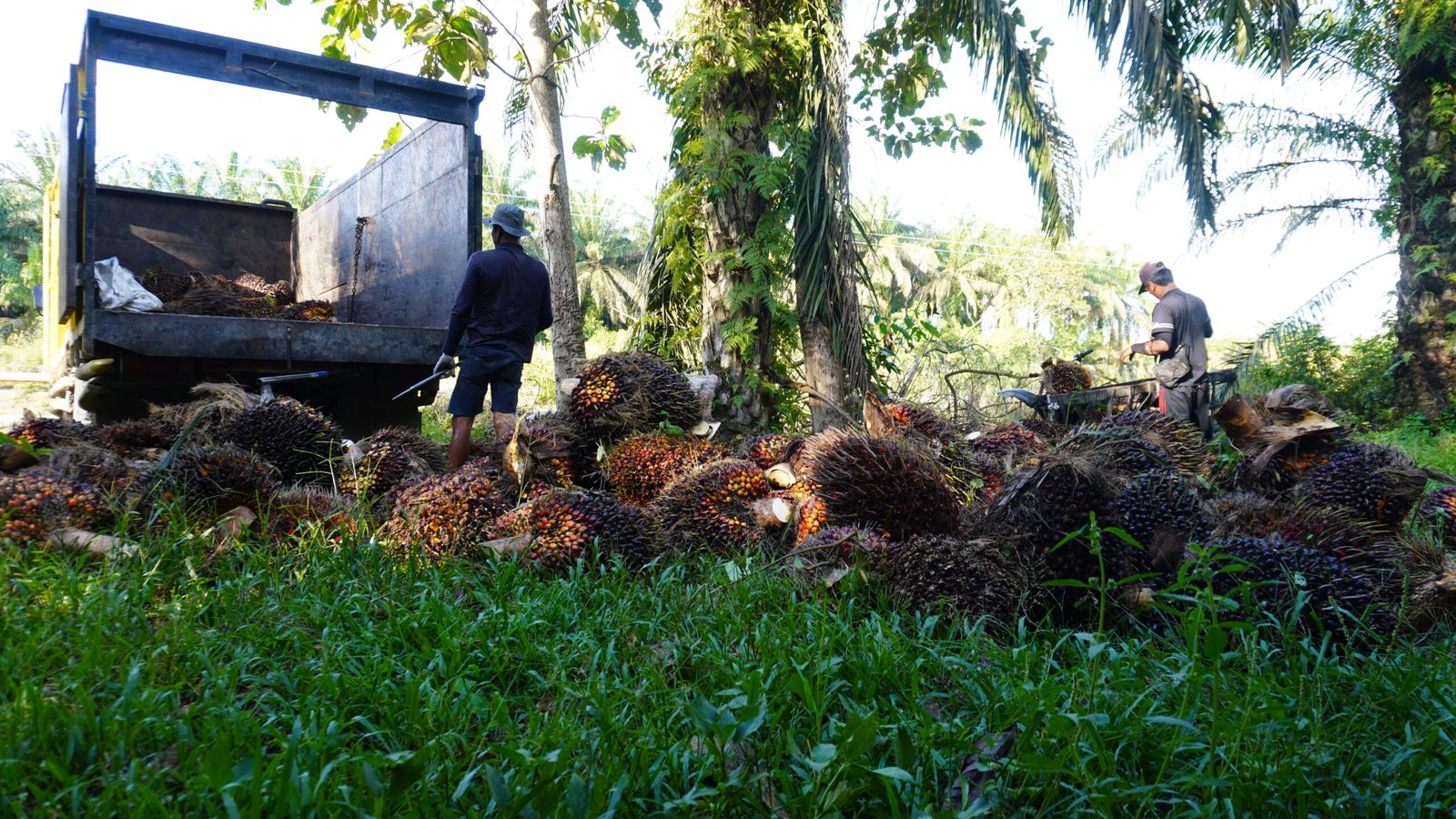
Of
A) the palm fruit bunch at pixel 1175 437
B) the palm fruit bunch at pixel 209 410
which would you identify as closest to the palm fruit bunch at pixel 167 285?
the palm fruit bunch at pixel 209 410

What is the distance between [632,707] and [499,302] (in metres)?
3.81

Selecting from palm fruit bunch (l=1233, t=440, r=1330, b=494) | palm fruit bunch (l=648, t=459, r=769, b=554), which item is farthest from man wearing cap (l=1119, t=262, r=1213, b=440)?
palm fruit bunch (l=648, t=459, r=769, b=554)

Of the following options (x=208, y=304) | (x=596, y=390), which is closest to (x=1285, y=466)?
(x=596, y=390)

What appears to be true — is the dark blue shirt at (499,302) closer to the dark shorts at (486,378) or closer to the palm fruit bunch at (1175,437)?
the dark shorts at (486,378)

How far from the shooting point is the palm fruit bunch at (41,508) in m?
2.96

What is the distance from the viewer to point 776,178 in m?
6.74

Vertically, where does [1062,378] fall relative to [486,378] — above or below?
above

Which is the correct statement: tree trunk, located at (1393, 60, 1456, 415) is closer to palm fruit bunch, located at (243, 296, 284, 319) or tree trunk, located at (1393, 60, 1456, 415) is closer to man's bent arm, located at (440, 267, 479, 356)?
→ man's bent arm, located at (440, 267, 479, 356)

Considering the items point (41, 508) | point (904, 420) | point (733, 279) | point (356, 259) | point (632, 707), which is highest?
Answer: point (356, 259)

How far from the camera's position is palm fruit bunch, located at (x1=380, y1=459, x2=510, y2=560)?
11.2 ft

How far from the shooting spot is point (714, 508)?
3961 mm

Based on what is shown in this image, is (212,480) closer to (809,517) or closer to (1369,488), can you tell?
(809,517)

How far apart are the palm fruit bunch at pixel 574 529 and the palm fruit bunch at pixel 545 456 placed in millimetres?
585

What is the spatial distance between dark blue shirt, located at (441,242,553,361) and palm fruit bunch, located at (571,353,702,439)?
0.67 m
